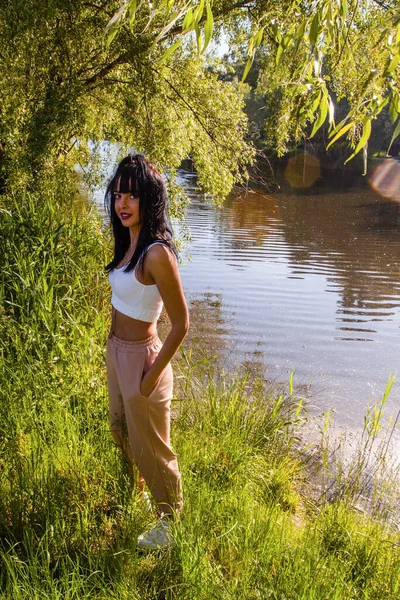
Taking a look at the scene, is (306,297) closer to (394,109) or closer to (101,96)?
(101,96)

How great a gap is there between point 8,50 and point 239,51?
4.40 meters

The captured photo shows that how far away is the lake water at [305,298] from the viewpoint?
6980mm

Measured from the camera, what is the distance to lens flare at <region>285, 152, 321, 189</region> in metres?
33.6

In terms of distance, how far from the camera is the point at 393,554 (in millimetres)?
2617

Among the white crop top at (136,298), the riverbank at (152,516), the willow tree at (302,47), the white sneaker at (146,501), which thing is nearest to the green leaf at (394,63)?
the willow tree at (302,47)

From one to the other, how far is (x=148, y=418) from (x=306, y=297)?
8635mm

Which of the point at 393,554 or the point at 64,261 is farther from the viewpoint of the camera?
the point at 64,261

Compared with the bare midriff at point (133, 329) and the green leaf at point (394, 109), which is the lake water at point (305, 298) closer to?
the bare midriff at point (133, 329)

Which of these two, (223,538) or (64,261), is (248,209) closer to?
(64,261)

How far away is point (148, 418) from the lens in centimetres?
246

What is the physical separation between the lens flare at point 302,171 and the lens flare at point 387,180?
362 cm

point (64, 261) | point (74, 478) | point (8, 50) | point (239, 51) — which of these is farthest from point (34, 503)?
point (239, 51)

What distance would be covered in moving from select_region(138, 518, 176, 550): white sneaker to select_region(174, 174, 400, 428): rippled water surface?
3.40m

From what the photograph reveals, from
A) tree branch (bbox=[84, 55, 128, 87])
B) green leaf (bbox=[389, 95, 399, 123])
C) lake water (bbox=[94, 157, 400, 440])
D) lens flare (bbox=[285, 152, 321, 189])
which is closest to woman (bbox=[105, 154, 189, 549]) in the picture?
green leaf (bbox=[389, 95, 399, 123])
